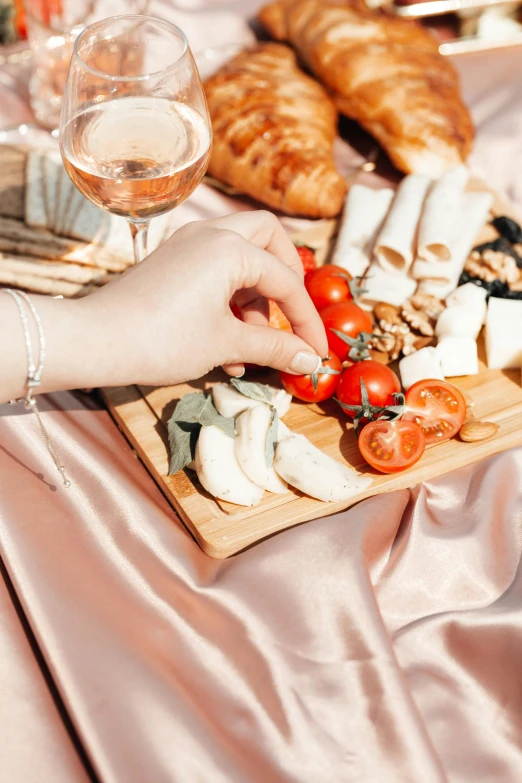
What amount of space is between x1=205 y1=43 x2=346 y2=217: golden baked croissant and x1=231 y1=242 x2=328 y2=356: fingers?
2.01 feet

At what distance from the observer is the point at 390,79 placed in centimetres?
→ 204

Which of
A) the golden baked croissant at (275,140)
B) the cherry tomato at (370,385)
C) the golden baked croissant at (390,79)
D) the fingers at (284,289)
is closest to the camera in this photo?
the fingers at (284,289)

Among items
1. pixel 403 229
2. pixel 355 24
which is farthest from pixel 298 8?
pixel 403 229

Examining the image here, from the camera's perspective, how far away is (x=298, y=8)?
2.26 metres

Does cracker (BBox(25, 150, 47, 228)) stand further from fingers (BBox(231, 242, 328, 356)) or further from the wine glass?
fingers (BBox(231, 242, 328, 356))

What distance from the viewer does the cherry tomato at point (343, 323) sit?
4.81 ft

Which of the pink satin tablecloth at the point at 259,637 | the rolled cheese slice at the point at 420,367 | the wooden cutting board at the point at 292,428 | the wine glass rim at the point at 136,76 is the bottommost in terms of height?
the pink satin tablecloth at the point at 259,637

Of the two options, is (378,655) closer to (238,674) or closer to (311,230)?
(238,674)

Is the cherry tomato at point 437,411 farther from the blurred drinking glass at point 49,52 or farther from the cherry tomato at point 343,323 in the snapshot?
the blurred drinking glass at point 49,52

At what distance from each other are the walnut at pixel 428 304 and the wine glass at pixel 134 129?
1.91 feet

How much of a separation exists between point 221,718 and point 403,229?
3.54 feet

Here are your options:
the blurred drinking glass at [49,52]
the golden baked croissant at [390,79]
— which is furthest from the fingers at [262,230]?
the blurred drinking glass at [49,52]

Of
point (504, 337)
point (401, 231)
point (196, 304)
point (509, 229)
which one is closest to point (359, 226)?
point (401, 231)

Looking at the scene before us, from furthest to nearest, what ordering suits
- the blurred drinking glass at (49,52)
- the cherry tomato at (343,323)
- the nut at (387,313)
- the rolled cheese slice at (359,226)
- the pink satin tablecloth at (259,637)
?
the blurred drinking glass at (49,52)
the rolled cheese slice at (359,226)
the nut at (387,313)
the cherry tomato at (343,323)
the pink satin tablecloth at (259,637)
